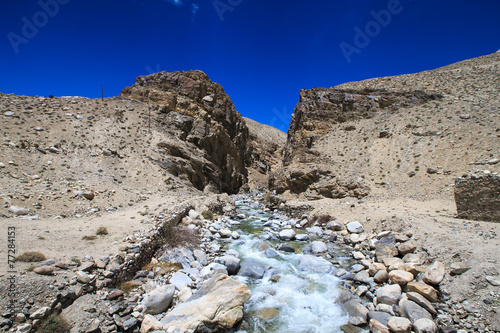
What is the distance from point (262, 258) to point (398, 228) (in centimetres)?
641

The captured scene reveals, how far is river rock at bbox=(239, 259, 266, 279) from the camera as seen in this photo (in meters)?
8.71

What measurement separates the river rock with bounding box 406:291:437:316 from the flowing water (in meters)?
1.84

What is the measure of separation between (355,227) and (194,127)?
82.1 feet

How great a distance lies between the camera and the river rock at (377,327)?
5452mm

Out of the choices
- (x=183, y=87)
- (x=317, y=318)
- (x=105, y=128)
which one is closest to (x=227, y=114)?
(x=183, y=87)

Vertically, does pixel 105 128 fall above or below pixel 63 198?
above

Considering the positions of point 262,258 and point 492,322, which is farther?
point 262,258

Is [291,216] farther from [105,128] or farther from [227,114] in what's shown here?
[227,114]

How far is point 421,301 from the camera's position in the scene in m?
5.99

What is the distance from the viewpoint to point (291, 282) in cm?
826

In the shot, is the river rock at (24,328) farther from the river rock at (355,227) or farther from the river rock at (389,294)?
the river rock at (355,227)

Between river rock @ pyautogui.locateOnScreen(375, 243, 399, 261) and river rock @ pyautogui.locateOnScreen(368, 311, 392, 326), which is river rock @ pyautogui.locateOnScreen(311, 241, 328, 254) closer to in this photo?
river rock @ pyautogui.locateOnScreen(375, 243, 399, 261)

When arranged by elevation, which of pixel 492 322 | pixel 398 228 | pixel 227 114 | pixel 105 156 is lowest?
pixel 492 322

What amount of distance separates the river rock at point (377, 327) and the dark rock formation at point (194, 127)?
22.0 m
